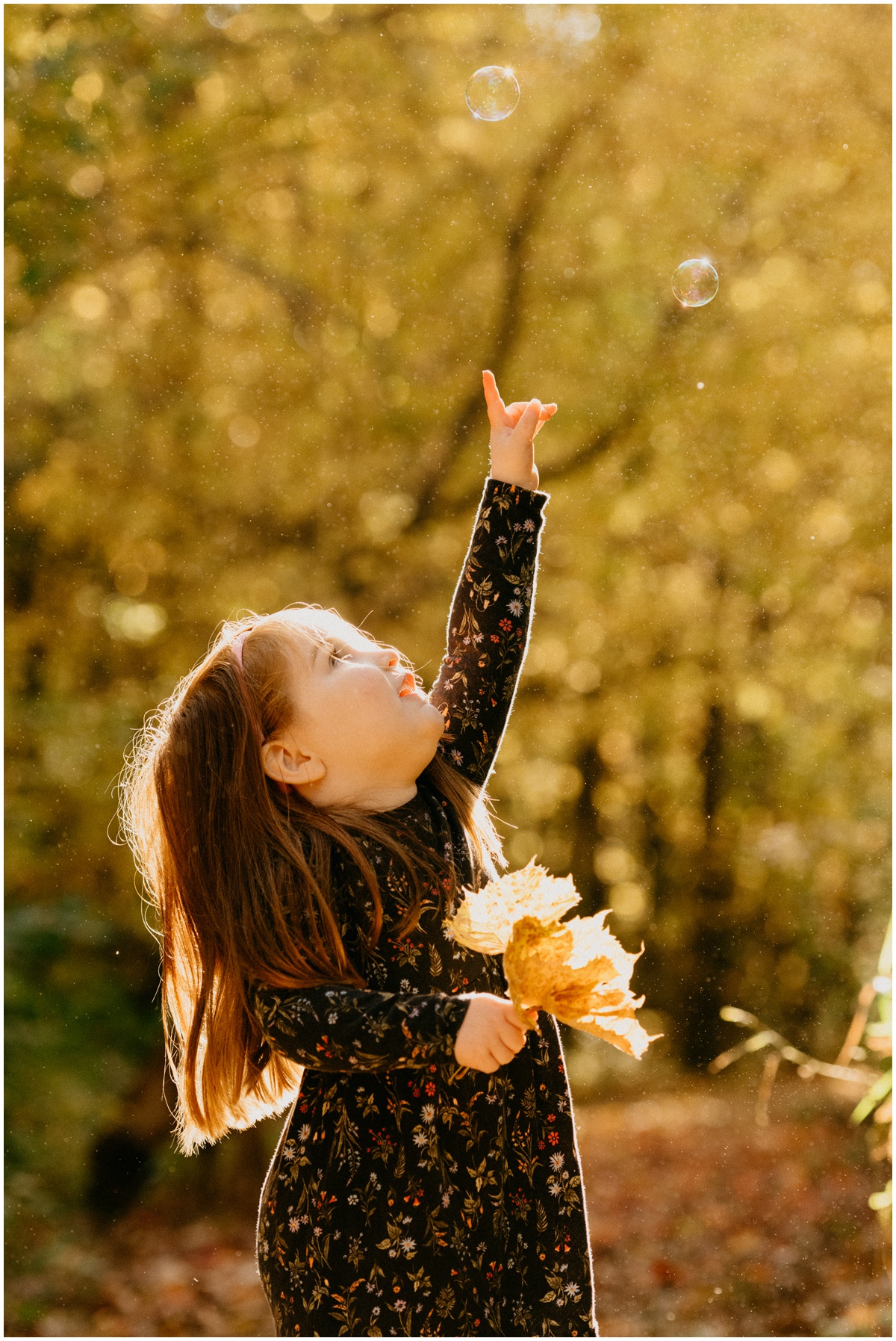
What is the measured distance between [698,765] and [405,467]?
2375 millimetres

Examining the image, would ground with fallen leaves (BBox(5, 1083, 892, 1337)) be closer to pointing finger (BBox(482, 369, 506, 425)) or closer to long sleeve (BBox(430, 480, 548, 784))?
long sleeve (BBox(430, 480, 548, 784))

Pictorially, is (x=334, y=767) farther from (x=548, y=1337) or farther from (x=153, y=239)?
(x=153, y=239)

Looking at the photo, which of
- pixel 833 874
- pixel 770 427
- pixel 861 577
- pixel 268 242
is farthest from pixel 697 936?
pixel 268 242

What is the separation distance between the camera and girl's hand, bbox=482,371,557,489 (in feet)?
4.96

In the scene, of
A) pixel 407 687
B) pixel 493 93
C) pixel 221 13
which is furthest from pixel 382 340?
pixel 407 687

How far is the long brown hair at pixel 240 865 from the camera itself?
51.2 inches

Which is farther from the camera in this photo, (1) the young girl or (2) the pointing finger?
(2) the pointing finger

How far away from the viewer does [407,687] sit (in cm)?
139

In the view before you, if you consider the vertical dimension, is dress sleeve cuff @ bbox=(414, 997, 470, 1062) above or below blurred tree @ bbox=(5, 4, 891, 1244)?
below

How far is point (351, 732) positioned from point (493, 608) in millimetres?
263

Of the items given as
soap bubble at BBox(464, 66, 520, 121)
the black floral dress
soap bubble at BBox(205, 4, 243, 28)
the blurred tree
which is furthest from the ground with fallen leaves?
soap bubble at BBox(205, 4, 243, 28)

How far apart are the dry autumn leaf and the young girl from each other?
5.2 inches

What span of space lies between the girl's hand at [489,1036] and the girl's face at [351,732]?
34 centimetres

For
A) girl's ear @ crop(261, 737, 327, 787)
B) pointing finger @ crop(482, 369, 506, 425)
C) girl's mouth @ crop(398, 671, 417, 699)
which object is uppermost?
pointing finger @ crop(482, 369, 506, 425)
